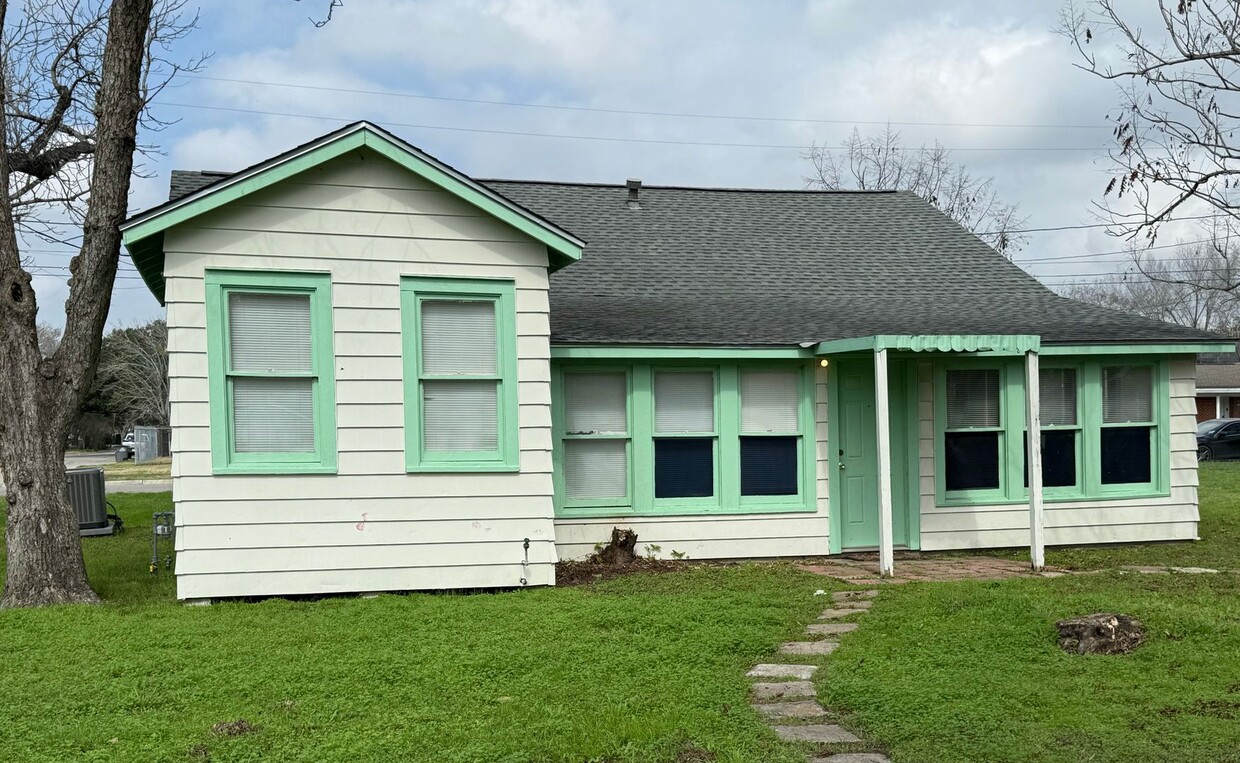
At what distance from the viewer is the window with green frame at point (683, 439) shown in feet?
35.3

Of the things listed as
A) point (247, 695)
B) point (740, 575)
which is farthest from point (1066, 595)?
point (247, 695)

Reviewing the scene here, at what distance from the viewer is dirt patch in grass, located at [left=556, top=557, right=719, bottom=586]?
9727 mm

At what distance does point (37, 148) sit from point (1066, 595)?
1114 centimetres

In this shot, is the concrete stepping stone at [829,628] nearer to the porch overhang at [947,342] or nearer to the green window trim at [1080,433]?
the porch overhang at [947,342]

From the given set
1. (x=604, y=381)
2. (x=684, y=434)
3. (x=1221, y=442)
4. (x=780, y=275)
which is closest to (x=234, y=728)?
(x=604, y=381)

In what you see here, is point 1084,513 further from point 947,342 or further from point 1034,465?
point 947,342

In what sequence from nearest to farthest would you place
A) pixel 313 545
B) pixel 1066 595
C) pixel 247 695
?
1. pixel 247 695
2. pixel 1066 595
3. pixel 313 545

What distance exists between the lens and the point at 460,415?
360 inches

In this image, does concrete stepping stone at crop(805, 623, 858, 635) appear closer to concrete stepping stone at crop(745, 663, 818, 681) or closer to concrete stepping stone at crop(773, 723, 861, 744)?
concrete stepping stone at crop(745, 663, 818, 681)

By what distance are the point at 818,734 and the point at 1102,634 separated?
2.54 m

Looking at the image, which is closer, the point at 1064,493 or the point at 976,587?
the point at 976,587

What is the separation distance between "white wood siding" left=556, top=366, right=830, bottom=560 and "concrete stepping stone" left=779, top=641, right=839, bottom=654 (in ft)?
12.2

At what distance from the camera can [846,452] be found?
1134 cm

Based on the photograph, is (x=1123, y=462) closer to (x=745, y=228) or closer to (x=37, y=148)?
(x=745, y=228)
